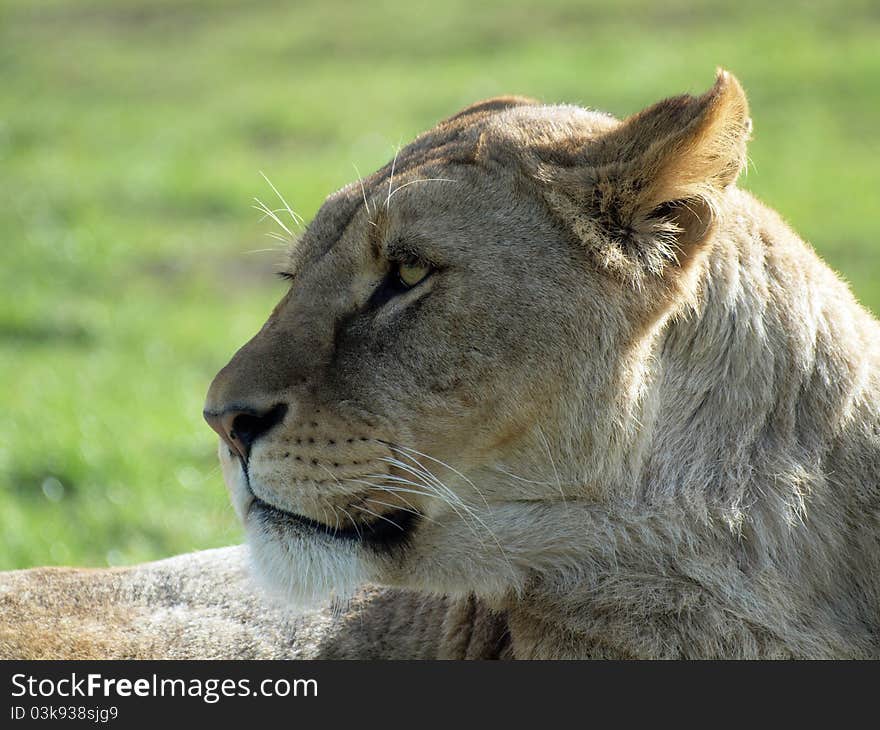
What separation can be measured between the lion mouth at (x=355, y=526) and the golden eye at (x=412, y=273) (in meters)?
0.56

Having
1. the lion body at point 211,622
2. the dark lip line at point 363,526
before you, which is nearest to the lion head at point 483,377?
the dark lip line at point 363,526

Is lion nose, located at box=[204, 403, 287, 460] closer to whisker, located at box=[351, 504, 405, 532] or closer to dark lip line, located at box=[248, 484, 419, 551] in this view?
dark lip line, located at box=[248, 484, 419, 551]

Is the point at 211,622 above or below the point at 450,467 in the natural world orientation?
below

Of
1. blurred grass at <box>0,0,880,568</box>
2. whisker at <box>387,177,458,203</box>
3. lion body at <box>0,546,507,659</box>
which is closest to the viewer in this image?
whisker at <box>387,177,458,203</box>

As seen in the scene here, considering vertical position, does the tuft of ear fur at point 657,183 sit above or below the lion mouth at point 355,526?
above

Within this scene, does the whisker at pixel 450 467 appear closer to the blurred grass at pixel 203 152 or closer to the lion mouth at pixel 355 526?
the lion mouth at pixel 355 526

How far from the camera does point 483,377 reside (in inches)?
124

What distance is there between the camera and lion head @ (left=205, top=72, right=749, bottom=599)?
3143 mm

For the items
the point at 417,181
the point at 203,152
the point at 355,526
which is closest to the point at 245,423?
the point at 355,526

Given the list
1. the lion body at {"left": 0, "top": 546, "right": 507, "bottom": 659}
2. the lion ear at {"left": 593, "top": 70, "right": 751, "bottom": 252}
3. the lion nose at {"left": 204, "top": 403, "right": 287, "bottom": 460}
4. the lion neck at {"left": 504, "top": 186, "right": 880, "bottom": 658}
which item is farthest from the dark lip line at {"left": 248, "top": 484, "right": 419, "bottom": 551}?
the lion ear at {"left": 593, "top": 70, "right": 751, "bottom": 252}

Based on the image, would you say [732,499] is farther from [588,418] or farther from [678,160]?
[678,160]

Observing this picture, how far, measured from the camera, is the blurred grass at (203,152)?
22.9 ft

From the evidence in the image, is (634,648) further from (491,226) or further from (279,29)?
(279,29)

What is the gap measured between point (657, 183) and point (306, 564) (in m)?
1.23
